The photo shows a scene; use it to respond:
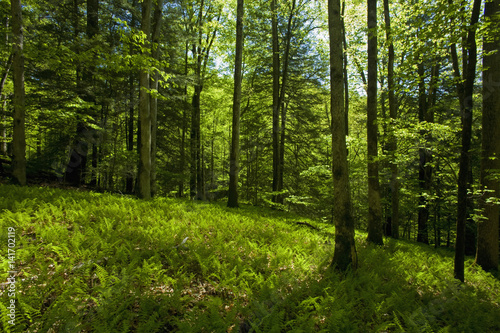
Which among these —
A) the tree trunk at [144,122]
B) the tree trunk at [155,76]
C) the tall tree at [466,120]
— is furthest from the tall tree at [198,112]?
the tall tree at [466,120]

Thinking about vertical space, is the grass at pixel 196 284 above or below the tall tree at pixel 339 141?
below

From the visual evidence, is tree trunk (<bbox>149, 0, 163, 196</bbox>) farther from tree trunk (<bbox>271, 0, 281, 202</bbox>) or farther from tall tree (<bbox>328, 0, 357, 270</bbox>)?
tree trunk (<bbox>271, 0, 281, 202</bbox>)

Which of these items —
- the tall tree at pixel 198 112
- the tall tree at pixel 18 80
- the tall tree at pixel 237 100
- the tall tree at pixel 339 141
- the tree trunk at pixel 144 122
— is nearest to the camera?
the tall tree at pixel 339 141

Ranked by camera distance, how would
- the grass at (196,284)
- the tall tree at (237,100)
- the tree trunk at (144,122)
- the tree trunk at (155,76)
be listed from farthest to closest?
1. the tall tree at (237,100)
2. the tree trunk at (155,76)
3. the tree trunk at (144,122)
4. the grass at (196,284)

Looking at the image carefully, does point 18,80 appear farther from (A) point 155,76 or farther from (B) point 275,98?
(B) point 275,98

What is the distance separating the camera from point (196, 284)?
3.82 meters

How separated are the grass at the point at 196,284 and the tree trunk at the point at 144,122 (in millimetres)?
2475

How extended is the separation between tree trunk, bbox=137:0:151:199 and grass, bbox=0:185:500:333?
2475mm

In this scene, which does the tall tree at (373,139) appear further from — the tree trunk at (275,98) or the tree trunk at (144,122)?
the tree trunk at (144,122)

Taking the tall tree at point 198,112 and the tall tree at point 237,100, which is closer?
the tall tree at point 237,100

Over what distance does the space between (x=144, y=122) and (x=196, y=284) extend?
6546mm

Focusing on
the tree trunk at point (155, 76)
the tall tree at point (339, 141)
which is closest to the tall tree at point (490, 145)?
the tall tree at point (339, 141)

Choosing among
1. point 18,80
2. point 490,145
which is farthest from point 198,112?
point 490,145

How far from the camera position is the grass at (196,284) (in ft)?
9.25
